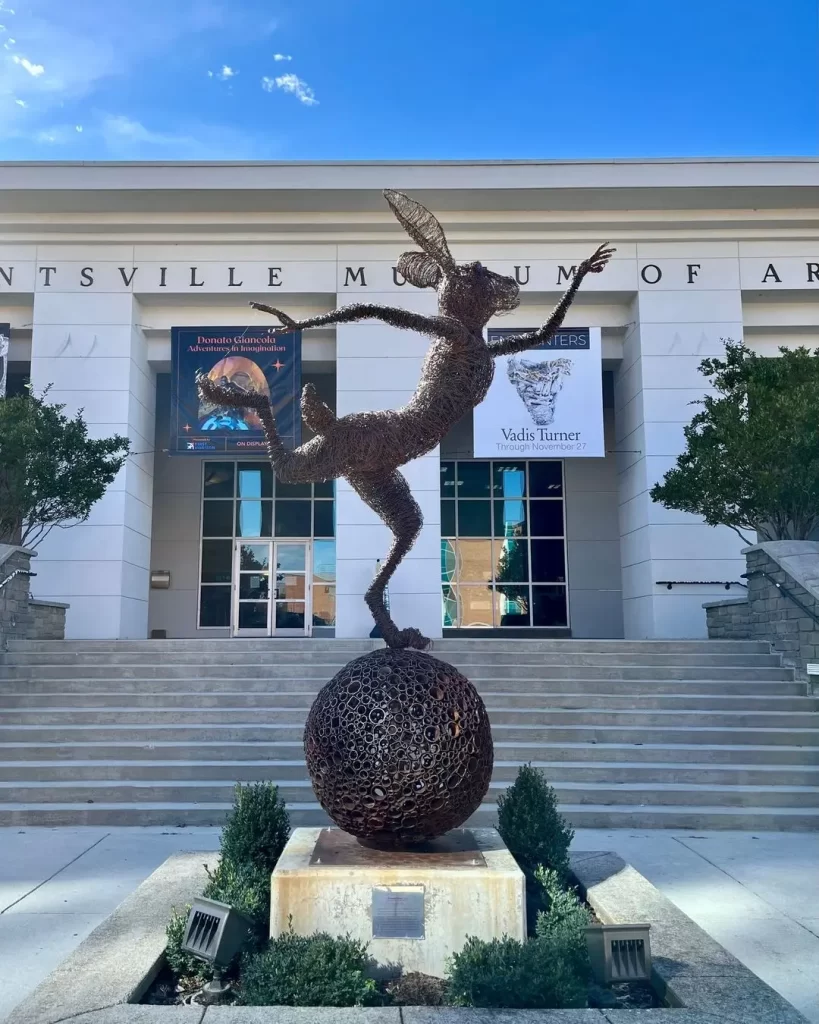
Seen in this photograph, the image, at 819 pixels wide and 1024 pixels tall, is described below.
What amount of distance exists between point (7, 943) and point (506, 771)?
5.05 m

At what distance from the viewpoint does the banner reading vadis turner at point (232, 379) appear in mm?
16922

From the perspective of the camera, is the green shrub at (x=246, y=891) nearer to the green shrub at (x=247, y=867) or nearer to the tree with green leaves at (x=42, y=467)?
the green shrub at (x=247, y=867)

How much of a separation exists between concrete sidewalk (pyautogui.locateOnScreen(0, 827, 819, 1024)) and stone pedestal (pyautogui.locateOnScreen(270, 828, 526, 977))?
4.35ft

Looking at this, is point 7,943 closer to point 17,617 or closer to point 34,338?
point 17,617

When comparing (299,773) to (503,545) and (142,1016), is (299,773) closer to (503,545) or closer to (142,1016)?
(142,1016)

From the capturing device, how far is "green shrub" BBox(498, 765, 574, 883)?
5.18 m

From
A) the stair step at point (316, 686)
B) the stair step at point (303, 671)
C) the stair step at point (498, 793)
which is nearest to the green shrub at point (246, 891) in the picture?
the stair step at point (498, 793)

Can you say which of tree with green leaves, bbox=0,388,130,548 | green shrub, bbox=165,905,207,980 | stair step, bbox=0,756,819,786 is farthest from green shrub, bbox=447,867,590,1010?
tree with green leaves, bbox=0,388,130,548

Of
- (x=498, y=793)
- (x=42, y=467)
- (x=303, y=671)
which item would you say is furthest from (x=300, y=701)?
(x=42, y=467)

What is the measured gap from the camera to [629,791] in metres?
8.34

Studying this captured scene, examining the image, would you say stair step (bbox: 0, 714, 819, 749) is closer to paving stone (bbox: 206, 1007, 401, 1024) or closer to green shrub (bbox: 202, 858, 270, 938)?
green shrub (bbox: 202, 858, 270, 938)

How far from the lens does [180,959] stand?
4.04m

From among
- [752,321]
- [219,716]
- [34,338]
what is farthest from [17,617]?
[752,321]

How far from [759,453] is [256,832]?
924 cm
